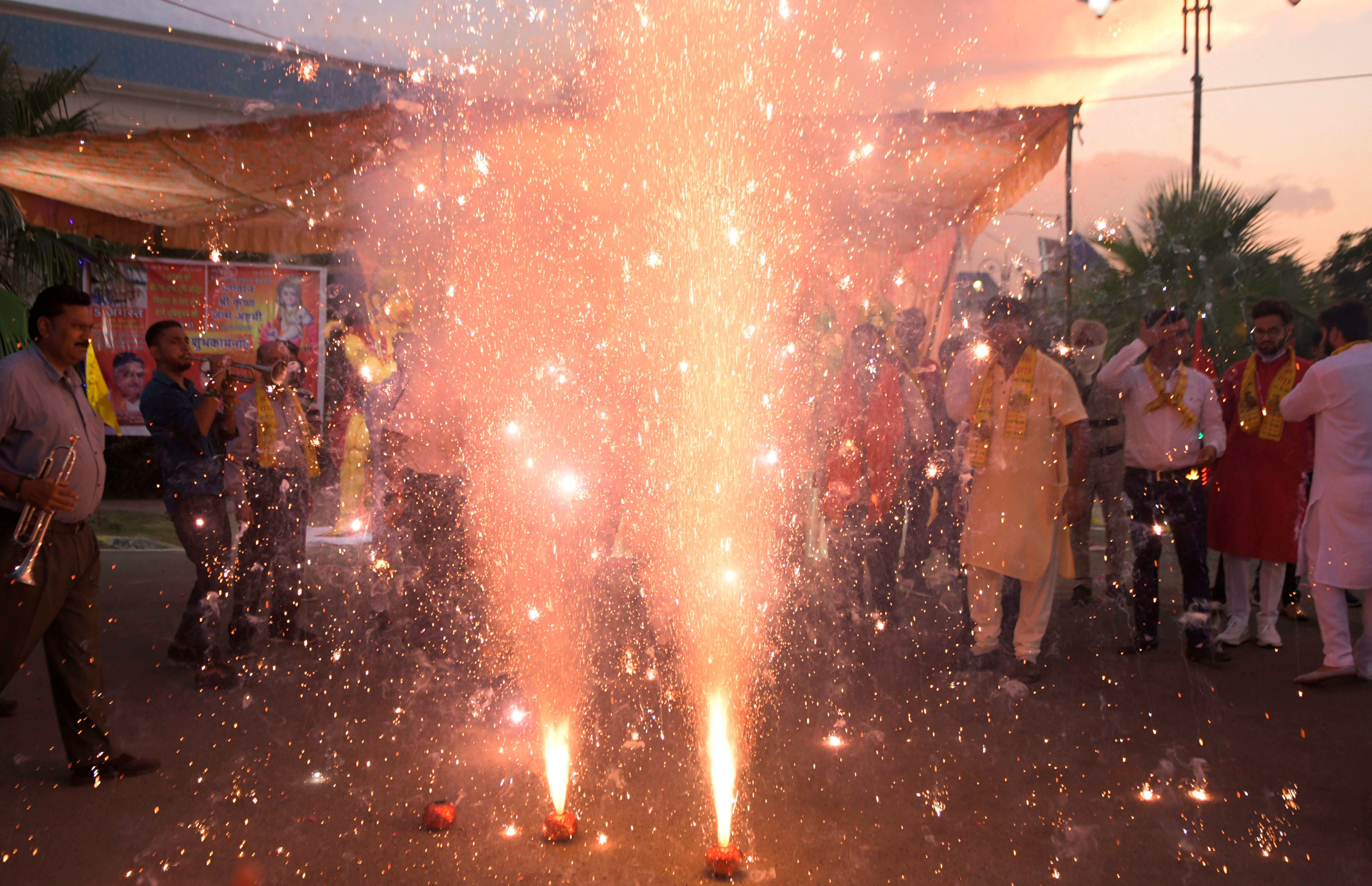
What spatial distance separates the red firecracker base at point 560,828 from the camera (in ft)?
7.99

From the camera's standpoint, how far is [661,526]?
5363mm

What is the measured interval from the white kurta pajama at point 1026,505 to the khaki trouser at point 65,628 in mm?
3591

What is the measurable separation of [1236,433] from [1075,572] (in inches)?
44.8

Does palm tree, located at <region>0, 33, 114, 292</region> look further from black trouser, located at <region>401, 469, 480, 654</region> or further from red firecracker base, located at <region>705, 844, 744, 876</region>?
red firecracker base, located at <region>705, 844, 744, 876</region>

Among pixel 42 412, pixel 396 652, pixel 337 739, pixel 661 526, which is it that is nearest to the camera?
pixel 42 412

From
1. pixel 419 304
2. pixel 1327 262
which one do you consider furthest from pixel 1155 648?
pixel 419 304

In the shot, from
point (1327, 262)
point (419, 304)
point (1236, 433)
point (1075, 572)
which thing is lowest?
point (1075, 572)

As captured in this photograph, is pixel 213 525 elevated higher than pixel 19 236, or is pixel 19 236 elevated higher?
pixel 19 236

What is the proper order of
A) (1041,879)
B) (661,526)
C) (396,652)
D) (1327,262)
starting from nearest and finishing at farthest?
(1041,879)
(396,652)
(661,526)
(1327,262)

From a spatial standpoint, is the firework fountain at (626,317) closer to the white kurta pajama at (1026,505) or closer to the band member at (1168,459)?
the white kurta pajama at (1026,505)

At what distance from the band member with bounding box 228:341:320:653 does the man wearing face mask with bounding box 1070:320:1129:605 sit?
428cm

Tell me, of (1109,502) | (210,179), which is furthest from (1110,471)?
(210,179)

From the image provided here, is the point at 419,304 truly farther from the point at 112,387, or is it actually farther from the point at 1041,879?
the point at 112,387

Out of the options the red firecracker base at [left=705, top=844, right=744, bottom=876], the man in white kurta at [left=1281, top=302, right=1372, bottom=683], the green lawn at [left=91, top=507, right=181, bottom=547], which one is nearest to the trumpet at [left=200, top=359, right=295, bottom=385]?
the red firecracker base at [left=705, top=844, right=744, bottom=876]
